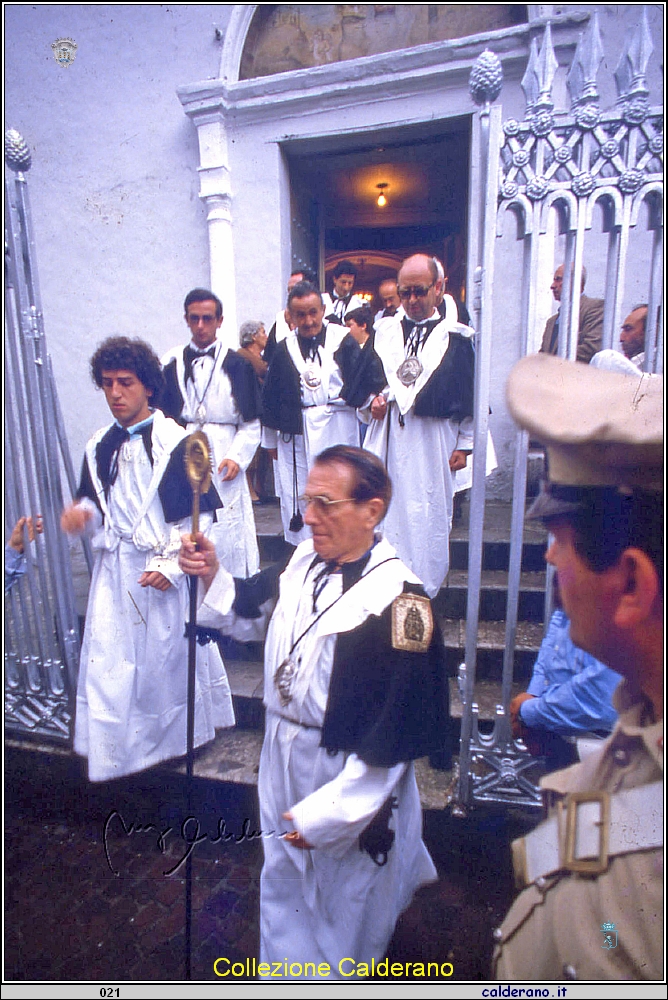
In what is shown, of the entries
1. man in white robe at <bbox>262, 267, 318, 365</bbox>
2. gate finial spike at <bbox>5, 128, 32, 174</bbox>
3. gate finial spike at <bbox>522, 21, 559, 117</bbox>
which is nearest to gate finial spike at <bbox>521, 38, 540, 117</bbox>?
gate finial spike at <bbox>522, 21, 559, 117</bbox>

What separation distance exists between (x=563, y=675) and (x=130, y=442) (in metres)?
2.18

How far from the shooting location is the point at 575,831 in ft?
2.72

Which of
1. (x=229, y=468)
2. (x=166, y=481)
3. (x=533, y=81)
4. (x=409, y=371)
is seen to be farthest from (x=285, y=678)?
(x=533, y=81)

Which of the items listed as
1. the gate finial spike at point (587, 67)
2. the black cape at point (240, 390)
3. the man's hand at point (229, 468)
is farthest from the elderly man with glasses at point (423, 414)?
the gate finial spike at point (587, 67)

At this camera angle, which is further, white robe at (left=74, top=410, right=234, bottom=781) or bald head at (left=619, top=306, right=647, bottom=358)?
white robe at (left=74, top=410, right=234, bottom=781)

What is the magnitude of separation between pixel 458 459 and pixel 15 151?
10.1 ft

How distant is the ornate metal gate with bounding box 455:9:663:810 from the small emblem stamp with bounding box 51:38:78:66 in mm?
4147


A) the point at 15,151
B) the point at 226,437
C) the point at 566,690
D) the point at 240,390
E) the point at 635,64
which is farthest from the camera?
the point at 226,437

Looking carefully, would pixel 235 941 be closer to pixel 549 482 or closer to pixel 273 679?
pixel 273 679

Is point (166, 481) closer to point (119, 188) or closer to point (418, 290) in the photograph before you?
point (418, 290)

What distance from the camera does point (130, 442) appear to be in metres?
2.57

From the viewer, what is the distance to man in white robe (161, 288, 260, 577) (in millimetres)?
3537

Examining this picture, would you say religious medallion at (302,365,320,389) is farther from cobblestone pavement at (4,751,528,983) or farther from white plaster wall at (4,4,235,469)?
cobblestone pavement at (4,751,528,983)

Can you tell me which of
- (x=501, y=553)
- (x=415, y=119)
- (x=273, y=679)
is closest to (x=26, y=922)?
(x=273, y=679)
